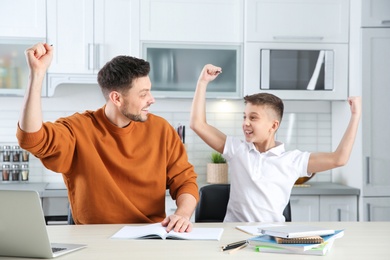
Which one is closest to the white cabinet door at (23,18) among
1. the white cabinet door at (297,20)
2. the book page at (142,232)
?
the white cabinet door at (297,20)

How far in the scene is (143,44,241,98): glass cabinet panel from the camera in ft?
13.4

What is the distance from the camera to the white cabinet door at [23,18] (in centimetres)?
392

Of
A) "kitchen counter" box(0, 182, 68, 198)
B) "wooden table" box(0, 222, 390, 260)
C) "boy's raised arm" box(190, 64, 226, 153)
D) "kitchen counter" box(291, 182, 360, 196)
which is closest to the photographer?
"wooden table" box(0, 222, 390, 260)

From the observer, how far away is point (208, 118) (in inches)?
174

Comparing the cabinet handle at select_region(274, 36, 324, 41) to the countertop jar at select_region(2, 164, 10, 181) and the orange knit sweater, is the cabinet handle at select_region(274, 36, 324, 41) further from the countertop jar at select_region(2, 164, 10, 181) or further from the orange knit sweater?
the countertop jar at select_region(2, 164, 10, 181)

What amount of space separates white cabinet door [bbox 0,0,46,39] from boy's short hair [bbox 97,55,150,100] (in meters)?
1.58

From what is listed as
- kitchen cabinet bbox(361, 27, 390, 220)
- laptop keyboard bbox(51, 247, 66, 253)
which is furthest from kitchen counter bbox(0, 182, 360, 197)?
laptop keyboard bbox(51, 247, 66, 253)

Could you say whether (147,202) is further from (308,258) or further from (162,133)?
(308,258)

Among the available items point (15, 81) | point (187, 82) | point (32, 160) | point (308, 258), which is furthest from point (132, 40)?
point (308, 258)

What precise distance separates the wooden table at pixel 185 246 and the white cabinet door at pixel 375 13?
6.91ft

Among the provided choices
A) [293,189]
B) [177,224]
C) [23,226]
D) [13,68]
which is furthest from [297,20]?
[23,226]

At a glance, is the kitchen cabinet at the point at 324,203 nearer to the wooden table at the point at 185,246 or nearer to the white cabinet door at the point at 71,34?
the white cabinet door at the point at 71,34

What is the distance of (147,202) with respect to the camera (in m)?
2.48

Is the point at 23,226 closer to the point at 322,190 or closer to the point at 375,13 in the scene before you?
the point at 322,190
